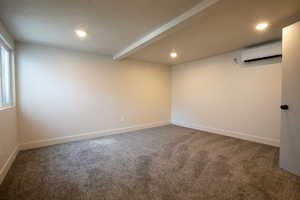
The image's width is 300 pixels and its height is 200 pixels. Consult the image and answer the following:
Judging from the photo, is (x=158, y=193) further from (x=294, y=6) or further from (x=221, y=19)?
(x=294, y=6)

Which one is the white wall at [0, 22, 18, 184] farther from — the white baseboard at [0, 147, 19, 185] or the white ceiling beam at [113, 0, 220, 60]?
the white ceiling beam at [113, 0, 220, 60]

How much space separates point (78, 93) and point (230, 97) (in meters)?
3.82

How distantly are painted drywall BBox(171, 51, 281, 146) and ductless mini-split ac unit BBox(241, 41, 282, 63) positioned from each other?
0.67 feet

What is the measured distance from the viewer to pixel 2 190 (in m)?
1.70

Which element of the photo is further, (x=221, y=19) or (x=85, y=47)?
(x=85, y=47)

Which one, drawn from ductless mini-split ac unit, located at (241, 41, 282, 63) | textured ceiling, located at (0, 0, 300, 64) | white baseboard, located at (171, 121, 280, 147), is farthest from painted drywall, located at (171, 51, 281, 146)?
textured ceiling, located at (0, 0, 300, 64)

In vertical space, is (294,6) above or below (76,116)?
above

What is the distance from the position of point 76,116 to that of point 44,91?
0.86 m

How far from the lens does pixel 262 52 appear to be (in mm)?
3010

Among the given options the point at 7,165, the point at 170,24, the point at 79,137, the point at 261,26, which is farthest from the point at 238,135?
the point at 7,165

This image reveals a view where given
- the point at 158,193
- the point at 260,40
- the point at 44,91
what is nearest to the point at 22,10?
the point at 44,91

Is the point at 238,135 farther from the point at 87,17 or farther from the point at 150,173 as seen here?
the point at 87,17

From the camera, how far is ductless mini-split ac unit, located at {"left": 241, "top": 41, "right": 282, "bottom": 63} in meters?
2.84

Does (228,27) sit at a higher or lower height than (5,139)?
higher
